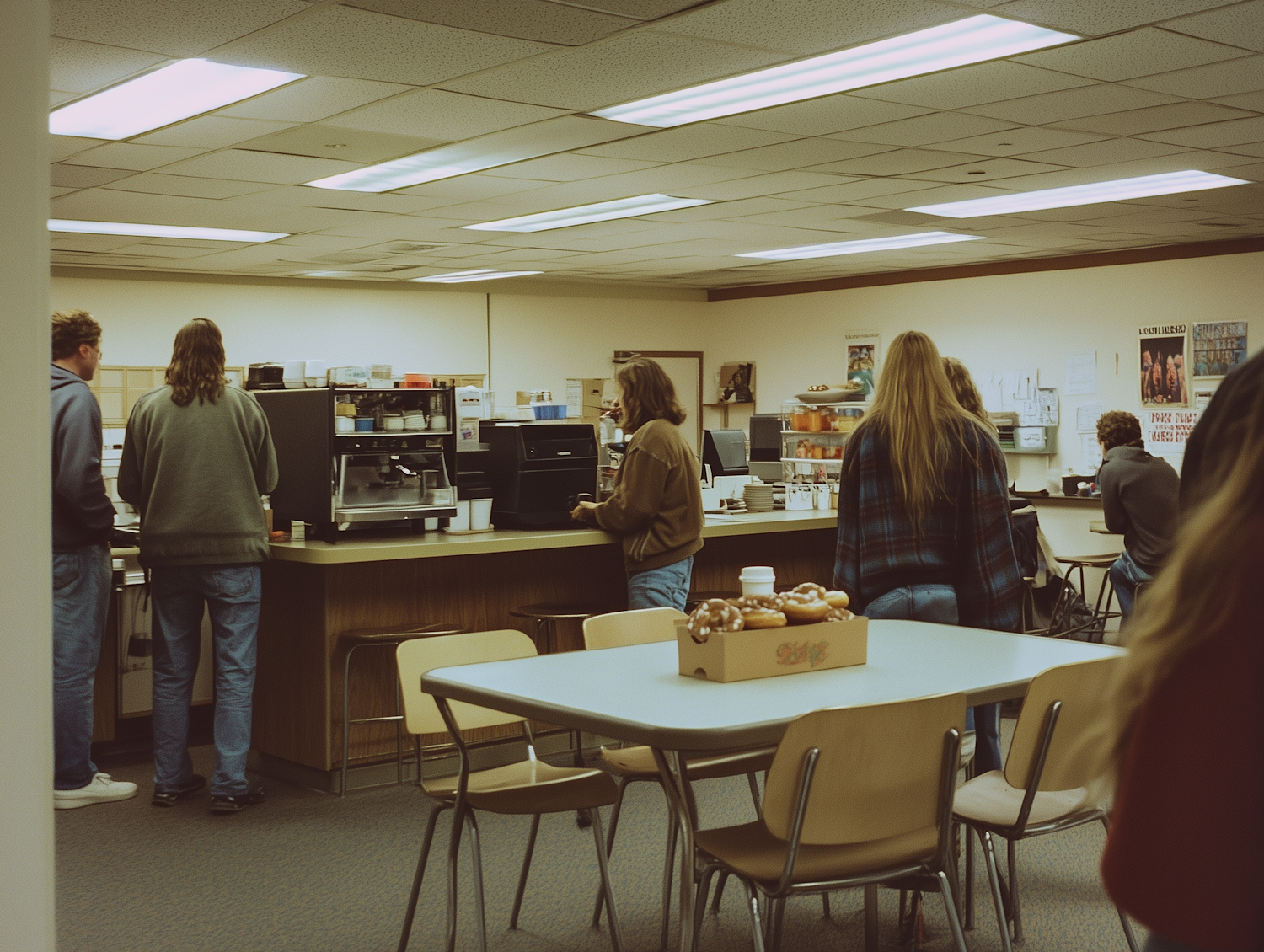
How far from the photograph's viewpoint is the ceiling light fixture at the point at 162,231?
7.72m

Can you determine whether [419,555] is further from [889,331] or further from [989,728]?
[889,331]

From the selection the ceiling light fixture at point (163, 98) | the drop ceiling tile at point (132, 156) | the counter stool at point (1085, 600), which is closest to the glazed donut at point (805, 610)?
the ceiling light fixture at point (163, 98)

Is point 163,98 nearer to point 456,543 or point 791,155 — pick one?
point 456,543

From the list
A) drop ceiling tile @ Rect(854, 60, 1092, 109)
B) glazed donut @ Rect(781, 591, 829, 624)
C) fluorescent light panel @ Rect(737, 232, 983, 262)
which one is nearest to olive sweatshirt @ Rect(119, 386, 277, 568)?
glazed donut @ Rect(781, 591, 829, 624)

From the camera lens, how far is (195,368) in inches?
185

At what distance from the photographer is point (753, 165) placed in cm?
612

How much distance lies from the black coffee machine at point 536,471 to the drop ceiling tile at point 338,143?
1250 mm

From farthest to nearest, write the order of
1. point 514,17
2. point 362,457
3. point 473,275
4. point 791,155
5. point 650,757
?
point 473,275 → point 791,155 → point 362,457 → point 514,17 → point 650,757

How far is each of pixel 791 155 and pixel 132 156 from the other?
116 inches

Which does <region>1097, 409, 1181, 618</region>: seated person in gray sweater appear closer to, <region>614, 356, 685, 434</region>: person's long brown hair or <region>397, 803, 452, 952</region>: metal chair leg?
<region>614, 356, 685, 434</region>: person's long brown hair

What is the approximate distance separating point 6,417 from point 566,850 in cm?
263

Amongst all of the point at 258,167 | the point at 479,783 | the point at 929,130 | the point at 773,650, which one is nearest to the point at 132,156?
the point at 258,167

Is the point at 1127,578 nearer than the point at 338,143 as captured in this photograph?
No

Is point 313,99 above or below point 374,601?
above
